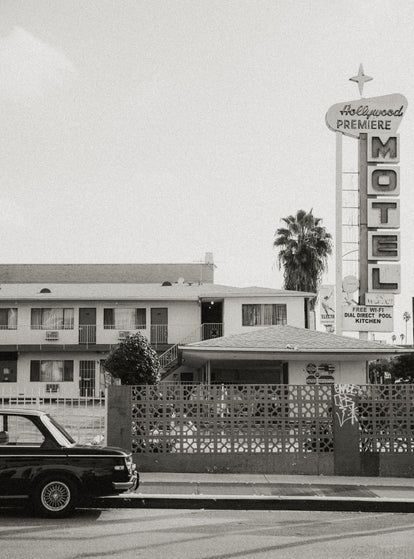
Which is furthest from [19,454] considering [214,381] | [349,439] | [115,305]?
[115,305]

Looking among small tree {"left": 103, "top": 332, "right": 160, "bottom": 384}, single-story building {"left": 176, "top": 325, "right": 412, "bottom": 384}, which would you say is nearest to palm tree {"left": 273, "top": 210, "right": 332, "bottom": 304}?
single-story building {"left": 176, "top": 325, "right": 412, "bottom": 384}

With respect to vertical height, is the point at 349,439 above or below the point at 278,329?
below

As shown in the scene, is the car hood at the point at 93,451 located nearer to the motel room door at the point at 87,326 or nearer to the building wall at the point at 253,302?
the building wall at the point at 253,302

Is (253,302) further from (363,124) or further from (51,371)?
(363,124)

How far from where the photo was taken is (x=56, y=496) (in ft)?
34.9

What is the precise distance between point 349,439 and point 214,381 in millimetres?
17780

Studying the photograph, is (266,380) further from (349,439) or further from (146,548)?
(146,548)

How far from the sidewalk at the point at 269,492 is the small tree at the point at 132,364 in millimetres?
2152

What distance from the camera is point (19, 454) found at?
10688mm

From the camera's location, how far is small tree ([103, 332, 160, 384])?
16141mm

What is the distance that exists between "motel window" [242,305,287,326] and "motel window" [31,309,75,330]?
9.39m

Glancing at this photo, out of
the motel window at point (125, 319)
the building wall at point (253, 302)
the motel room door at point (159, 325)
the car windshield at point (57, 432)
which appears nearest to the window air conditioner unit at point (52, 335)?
the motel window at point (125, 319)

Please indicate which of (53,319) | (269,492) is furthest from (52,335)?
(269,492)

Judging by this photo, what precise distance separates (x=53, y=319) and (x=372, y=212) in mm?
18918
